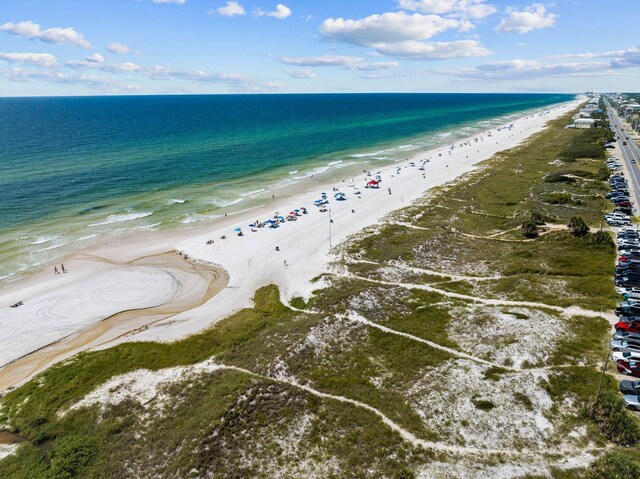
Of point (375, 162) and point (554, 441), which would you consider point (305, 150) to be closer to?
point (375, 162)

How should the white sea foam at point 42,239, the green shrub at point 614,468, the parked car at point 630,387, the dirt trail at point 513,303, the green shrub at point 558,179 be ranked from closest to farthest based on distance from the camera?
the green shrub at point 614,468 < the parked car at point 630,387 < the dirt trail at point 513,303 < the white sea foam at point 42,239 < the green shrub at point 558,179

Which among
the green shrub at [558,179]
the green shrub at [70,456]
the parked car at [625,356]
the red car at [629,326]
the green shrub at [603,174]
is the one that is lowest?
the green shrub at [70,456]

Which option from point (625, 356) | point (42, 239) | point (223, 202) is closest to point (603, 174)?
point (625, 356)

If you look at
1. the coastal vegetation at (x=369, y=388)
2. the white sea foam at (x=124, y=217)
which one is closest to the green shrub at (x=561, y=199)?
the coastal vegetation at (x=369, y=388)

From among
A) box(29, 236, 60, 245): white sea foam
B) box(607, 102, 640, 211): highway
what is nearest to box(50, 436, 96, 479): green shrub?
box(29, 236, 60, 245): white sea foam

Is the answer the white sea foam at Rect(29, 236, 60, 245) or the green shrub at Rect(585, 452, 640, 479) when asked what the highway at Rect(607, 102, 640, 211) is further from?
the white sea foam at Rect(29, 236, 60, 245)

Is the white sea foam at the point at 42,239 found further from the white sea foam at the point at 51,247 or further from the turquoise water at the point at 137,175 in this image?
the white sea foam at the point at 51,247

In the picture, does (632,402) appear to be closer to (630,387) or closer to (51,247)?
(630,387)
